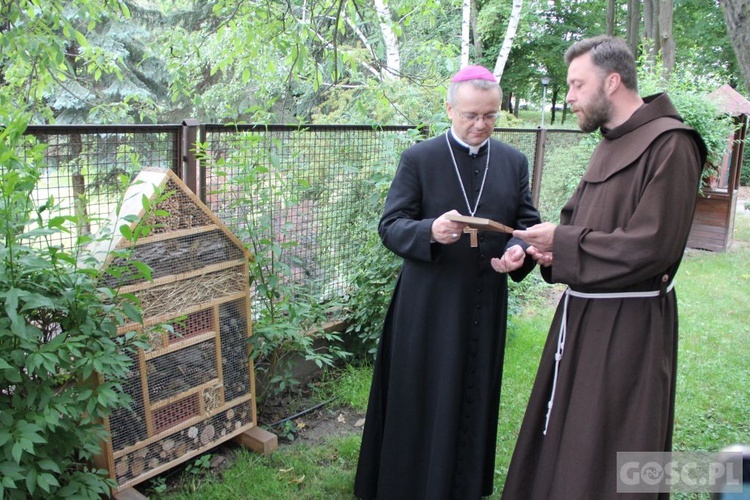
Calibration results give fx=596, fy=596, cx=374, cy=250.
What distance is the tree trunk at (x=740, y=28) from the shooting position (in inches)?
106

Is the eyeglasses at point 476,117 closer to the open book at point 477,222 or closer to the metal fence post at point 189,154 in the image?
the open book at point 477,222

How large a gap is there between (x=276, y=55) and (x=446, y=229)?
6.24m

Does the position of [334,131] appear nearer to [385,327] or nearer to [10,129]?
[385,327]

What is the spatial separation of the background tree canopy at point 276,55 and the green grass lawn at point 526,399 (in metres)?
2.01

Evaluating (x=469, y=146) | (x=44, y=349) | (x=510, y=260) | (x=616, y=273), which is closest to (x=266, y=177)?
(x=469, y=146)

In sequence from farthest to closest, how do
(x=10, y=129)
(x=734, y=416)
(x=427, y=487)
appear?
1. (x=734, y=416)
2. (x=427, y=487)
3. (x=10, y=129)

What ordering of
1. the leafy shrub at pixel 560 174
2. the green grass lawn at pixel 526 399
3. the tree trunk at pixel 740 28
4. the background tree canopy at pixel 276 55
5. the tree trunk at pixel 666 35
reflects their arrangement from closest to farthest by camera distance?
the tree trunk at pixel 740 28
the green grass lawn at pixel 526 399
the background tree canopy at pixel 276 55
the leafy shrub at pixel 560 174
the tree trunk at pixel 666 35

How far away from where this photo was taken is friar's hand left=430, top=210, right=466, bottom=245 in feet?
7.91

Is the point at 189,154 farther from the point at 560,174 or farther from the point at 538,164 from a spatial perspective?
the point at 560,174

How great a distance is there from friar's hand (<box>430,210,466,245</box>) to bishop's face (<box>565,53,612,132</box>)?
63 cm

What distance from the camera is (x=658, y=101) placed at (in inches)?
89.1

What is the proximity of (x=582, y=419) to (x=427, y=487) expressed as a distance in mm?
907

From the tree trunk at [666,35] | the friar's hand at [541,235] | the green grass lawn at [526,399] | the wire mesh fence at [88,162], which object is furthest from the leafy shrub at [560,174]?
the wire mesh fence at [88,162]

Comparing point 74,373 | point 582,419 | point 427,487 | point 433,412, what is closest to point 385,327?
point 433,412
